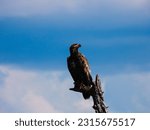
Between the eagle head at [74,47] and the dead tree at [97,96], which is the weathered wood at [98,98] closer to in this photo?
the dead tree at [97,96]

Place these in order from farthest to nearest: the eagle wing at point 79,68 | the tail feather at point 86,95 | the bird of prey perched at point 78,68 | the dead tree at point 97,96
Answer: the eagle wing at point 79,68
the bird of prey perched at point 78,68
the tail feather at point 86,95
the dead tree at point 97,96

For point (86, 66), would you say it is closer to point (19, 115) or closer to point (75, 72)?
point (75, 72)

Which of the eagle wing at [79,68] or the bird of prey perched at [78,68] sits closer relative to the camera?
the bird of prey perched at [78,68]

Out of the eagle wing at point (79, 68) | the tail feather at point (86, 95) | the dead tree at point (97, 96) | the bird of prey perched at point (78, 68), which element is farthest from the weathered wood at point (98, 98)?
the eagle wing at point (79, 68)

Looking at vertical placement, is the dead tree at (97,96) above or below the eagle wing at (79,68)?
below

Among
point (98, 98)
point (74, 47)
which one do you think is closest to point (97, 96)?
point (98, 98)

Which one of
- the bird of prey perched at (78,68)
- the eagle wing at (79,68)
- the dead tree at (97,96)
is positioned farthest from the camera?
the eagle wing at (79,68)

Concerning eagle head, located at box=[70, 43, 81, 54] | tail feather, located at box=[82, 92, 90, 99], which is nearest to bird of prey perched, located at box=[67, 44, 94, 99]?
eagle head, located at box=[70, 43, 81, 54]

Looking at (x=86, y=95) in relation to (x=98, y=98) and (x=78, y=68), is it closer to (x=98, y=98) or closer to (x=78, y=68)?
(x=98, y=98)

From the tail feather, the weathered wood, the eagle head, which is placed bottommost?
the weathered wood

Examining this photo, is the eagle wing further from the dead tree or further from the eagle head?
the dead tree

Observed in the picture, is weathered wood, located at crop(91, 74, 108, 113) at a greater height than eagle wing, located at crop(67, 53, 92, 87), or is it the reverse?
eagle wing, located at crop(67, 53, 92, 87)

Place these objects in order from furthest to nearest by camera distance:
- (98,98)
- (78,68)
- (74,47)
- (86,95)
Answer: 1. (78,68)
2. (74,47)
3. (86,95)
4. (98,98)

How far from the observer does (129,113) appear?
4744 cm
